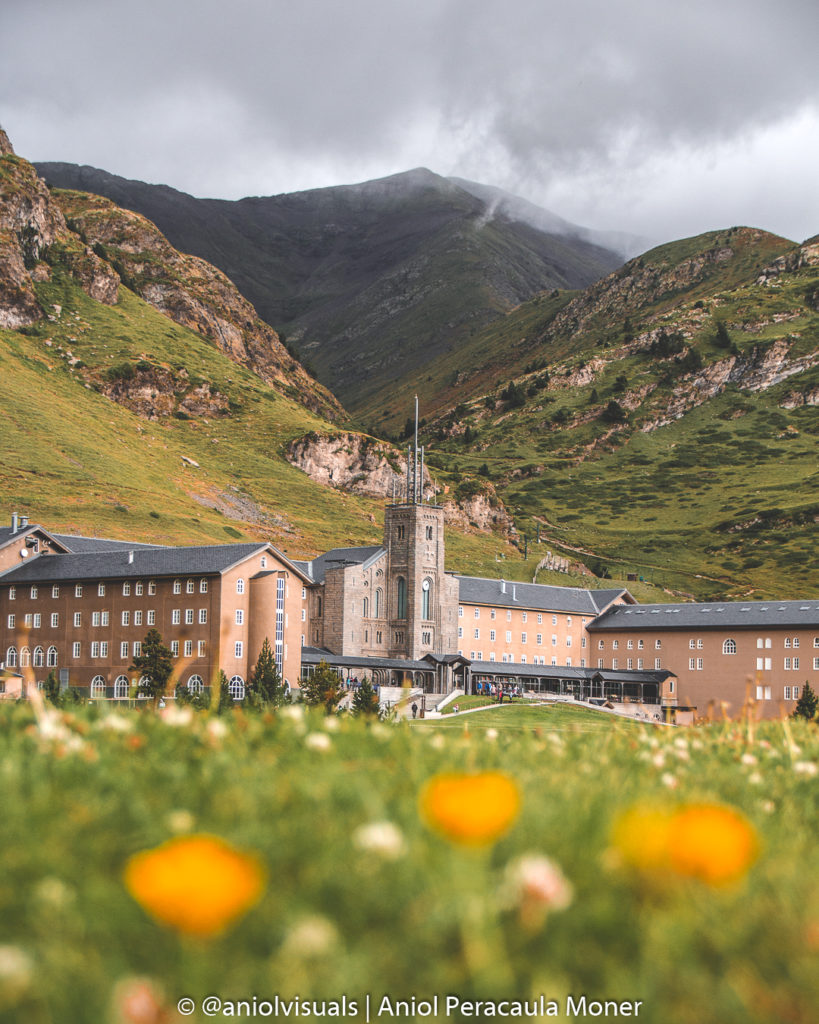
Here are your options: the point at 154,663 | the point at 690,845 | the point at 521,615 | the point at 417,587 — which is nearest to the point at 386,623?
the point at 417,587

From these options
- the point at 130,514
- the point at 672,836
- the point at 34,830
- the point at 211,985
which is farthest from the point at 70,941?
the point at 130,514

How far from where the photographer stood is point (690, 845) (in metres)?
4.88

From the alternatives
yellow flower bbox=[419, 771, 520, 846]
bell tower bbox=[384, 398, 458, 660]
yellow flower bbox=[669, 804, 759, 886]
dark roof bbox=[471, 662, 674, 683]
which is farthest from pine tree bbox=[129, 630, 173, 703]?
yellow flower bbox=[669, 804, 759, 886]

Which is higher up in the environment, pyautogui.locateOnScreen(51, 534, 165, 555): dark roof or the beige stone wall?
pyautogui.locateOnScreen(51, 534, 165, 555): dark roof

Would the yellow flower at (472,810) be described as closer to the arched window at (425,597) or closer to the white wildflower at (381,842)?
the white wildflower at (381,842)

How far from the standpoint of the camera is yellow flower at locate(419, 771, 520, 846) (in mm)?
4930

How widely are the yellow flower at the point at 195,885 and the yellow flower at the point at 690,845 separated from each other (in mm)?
1797

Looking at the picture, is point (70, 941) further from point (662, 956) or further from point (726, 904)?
point (726, 904)

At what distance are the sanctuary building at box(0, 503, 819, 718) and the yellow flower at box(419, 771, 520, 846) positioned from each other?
68413 mm

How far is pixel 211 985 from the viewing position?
4.18 metres

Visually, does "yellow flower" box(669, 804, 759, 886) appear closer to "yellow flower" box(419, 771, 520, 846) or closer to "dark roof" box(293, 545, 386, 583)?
"yellow flower" box(419, 771, 520, 846)

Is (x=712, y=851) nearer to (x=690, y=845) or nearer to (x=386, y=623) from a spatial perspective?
(x=690, y=845)

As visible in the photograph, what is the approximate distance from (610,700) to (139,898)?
12009 cm

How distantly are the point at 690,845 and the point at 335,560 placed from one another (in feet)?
384
